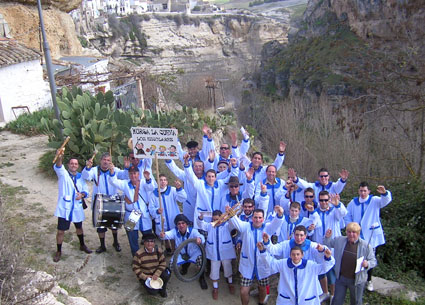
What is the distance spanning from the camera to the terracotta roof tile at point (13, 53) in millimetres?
13952

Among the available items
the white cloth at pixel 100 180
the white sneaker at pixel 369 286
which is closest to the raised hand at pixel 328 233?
the white sneaker at pixel 369 286

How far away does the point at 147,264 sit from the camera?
6.08 m

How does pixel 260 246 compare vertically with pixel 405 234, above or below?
above

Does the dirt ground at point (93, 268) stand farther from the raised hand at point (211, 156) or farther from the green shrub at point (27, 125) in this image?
the green shrub at point (27, 125)

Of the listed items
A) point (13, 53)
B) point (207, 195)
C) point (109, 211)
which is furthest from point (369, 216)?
point (13, 53)

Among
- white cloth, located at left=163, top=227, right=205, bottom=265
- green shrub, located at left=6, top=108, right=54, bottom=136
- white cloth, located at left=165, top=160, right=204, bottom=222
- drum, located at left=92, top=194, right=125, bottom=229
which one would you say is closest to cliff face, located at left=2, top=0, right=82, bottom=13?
green shrub, located at left=6, top=108, right=54, bottom=136

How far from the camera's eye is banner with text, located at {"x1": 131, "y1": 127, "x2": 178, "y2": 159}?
6793 millimetres

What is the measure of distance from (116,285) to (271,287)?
2.43 m

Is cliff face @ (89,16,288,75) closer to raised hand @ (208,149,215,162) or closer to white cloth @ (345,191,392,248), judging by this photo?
raised hand @ (208,149,215,162)

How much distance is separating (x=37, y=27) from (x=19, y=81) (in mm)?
8041

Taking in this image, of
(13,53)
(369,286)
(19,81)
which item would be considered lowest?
(369,286)

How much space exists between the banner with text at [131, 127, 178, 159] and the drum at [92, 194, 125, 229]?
876 millimetres

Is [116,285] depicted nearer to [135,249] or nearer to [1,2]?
[135,249]

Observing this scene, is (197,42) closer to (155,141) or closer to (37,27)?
(37,27)
